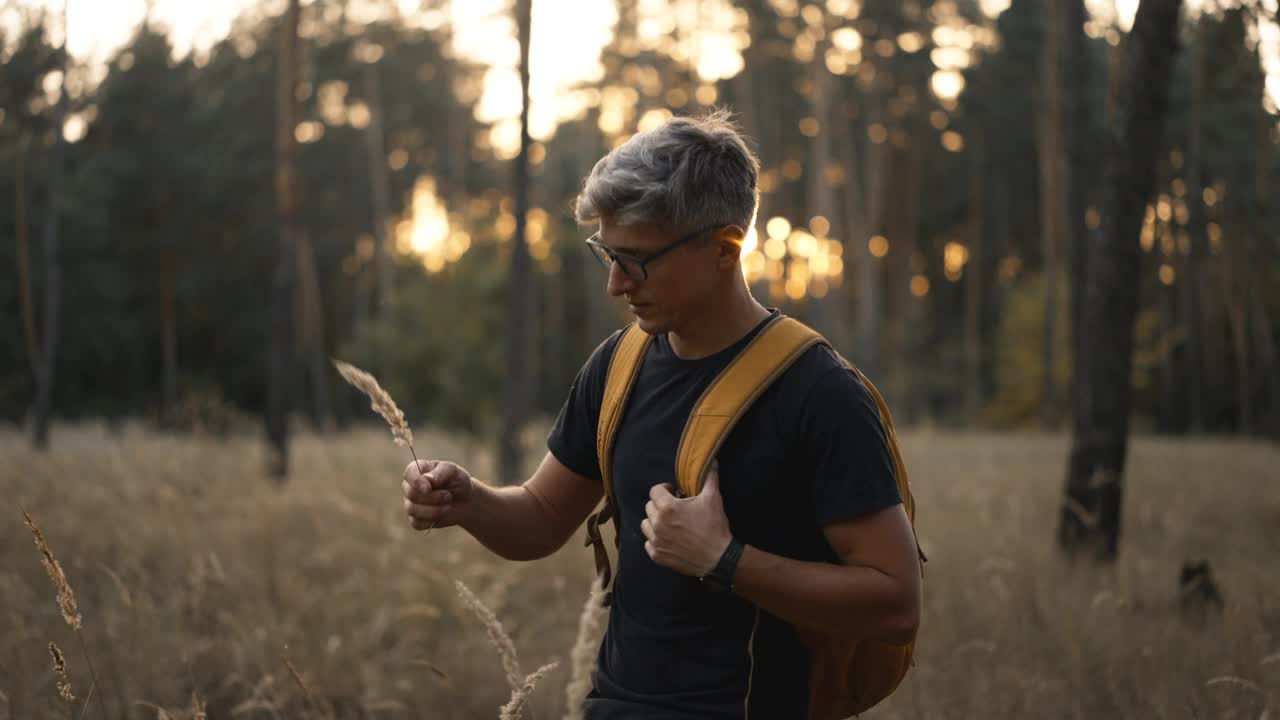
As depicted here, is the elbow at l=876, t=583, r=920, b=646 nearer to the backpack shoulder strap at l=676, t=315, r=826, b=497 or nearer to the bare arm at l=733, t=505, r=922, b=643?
the bare arm at l=733, t=505, r=922, b=643

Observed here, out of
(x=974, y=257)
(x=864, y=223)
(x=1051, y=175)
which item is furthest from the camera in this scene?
(x=974, y=257)

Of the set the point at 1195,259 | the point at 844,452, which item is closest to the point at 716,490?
the point at 844,452

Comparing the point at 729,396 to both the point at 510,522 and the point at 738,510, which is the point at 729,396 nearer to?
the point at 738,510

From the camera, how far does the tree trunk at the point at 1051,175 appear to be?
2666 cm

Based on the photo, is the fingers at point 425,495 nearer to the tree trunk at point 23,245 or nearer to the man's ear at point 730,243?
the man's ear at point 730,243

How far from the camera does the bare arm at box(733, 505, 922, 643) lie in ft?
6.47

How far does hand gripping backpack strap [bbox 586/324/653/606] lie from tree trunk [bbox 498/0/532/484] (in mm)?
8570

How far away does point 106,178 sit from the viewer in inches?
1253

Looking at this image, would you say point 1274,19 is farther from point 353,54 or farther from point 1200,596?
point 353,54

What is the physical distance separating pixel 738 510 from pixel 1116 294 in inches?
217

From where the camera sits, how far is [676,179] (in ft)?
7.00

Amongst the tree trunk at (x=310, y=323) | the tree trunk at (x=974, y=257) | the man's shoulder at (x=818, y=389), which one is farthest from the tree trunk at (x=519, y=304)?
the tree trunk at (x=974, y=257)

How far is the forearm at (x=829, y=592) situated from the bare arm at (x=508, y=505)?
0.69m

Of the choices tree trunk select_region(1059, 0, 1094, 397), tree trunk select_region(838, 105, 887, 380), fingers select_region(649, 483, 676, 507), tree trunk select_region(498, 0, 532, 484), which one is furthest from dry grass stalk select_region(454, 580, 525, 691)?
tree trunk select_region(838, 105, 887, 380)
